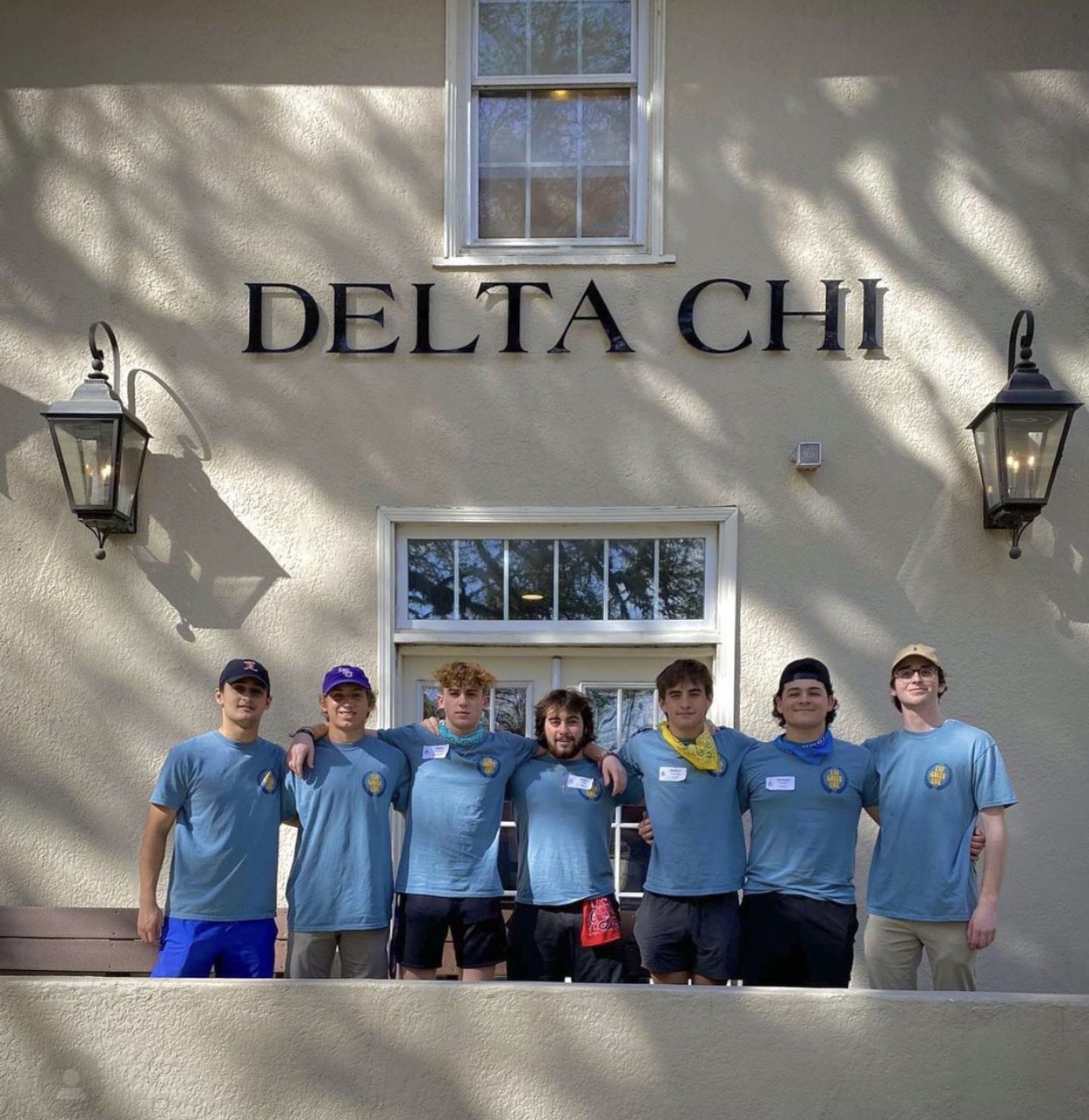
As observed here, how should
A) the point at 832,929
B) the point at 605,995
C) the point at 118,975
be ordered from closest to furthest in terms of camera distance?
the point at 605,995, the point at 832,929, the point at 118,975

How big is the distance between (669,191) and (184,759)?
10.5 ft

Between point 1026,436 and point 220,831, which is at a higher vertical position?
point 1026,436

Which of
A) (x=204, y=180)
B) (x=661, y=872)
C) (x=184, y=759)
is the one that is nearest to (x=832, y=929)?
(x=661, y=872)

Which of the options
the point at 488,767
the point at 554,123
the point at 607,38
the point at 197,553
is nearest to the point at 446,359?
the point at 554,123

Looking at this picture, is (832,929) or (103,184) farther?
(103,184)

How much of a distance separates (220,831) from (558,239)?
304cm

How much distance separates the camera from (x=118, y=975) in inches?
234

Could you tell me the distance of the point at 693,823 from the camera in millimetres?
4695

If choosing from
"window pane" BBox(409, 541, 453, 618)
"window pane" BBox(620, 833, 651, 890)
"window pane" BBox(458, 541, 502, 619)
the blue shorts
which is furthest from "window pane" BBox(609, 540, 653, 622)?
the blue shorts

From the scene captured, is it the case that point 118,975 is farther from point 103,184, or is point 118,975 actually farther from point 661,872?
point 103,184

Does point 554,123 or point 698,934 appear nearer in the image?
point 698,934

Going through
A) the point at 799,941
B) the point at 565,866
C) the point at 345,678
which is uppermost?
the point at 345,678

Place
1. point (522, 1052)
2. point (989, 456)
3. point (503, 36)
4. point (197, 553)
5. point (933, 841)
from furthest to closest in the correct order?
1. point (503, 36)
2. point (197, 553)
3. point (989, 456)
4. point (933, 841)
5. point (522, 1052)

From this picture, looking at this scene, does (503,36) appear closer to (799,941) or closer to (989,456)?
(989,456)
